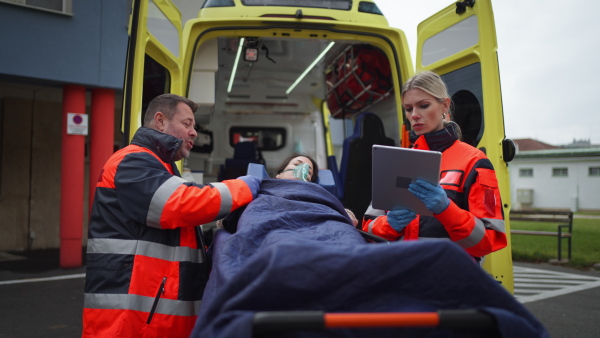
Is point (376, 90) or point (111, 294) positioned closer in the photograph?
point (111, 294)

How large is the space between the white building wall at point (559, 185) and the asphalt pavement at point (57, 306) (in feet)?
96.2

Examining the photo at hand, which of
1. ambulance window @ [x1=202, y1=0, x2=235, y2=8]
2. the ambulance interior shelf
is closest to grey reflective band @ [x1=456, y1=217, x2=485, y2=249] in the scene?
ambulance window @ [x1=202, y1=0, x2=235, y2=8]

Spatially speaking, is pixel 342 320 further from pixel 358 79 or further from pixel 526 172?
pixel 526 172

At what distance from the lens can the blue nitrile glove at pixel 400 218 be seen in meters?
2.22

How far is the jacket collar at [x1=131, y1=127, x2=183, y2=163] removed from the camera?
226cm

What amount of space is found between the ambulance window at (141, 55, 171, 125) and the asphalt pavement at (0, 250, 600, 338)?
2655mm

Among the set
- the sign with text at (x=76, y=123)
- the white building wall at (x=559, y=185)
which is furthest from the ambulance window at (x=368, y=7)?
the white building wall at (x=559, y=185)

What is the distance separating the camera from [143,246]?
6.92 feet

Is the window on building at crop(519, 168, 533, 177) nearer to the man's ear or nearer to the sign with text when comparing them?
the sign with text

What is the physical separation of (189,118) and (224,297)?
137cm

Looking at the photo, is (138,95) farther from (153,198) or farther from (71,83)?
(71,83)

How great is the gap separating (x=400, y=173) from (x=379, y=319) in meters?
0.89

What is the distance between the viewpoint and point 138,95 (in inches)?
125

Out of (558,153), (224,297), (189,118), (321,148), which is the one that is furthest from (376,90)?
(558,153)
